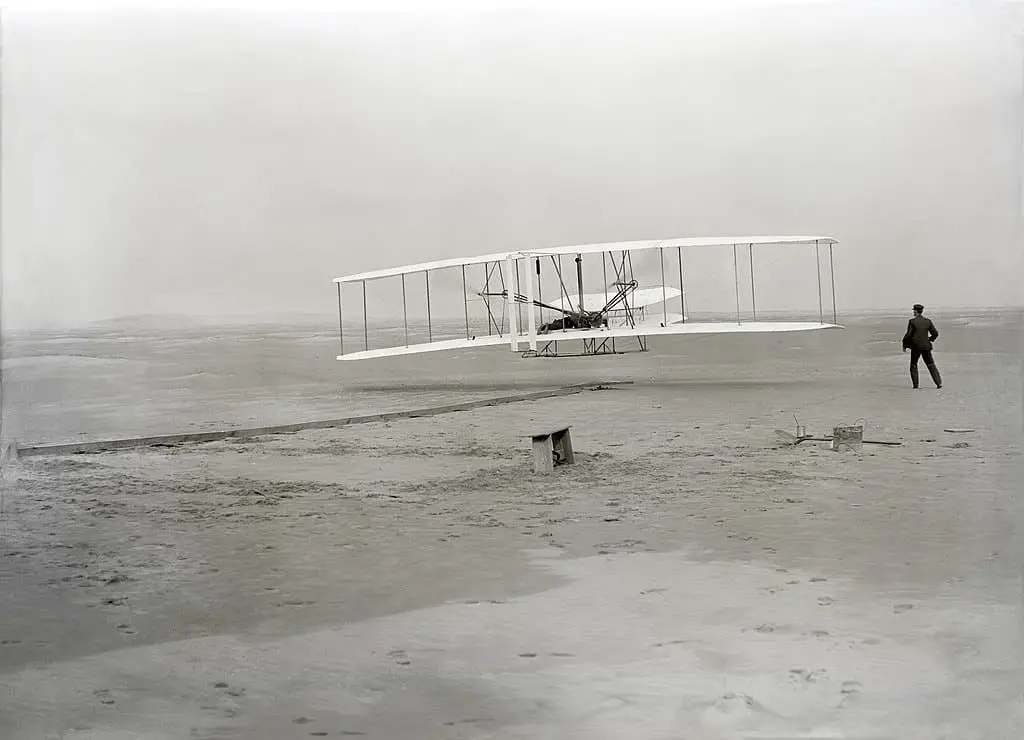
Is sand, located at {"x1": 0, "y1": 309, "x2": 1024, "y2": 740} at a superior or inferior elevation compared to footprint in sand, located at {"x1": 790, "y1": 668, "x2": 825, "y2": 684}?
superior

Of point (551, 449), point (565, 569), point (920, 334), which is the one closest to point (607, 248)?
point (551, 449)

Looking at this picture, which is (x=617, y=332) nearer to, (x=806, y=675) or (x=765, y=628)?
(x=765, y=628)

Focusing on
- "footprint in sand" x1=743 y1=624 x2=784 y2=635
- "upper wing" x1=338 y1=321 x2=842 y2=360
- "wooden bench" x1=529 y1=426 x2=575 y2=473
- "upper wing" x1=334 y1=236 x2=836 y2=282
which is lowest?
"footprint in sand" x1=743 y1=624 x2=784 y2=635

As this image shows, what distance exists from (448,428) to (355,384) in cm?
59

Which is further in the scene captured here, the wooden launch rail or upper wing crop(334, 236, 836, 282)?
the wooden launch rail

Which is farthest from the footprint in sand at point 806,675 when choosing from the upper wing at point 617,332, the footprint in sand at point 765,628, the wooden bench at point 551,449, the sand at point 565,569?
the upper wing at point 617,332

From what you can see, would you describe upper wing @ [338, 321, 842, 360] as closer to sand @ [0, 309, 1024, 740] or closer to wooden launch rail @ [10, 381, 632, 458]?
sand @ [0, 309, 1024, 740]

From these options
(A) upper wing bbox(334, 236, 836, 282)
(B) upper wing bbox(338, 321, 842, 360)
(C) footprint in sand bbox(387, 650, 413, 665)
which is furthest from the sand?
(A) upper wing bbox(334, 236, 836, 282)

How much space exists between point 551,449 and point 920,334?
1.89 m

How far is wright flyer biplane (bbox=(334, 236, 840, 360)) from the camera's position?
4883 millimetres

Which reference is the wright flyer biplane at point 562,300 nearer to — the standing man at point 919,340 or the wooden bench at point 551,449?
the standing man at point 919,340

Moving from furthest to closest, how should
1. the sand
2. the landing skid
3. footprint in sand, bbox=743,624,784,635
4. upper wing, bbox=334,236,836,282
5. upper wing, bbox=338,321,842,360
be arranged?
the landing skid → upper wing, bbox=338,321,842,360 → upper wing, bbox=334,236,836,282 → footprint in sand, bbox=743,624,784,635 → the sand

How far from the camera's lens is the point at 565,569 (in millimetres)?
4004

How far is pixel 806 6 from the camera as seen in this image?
15.4 feet
